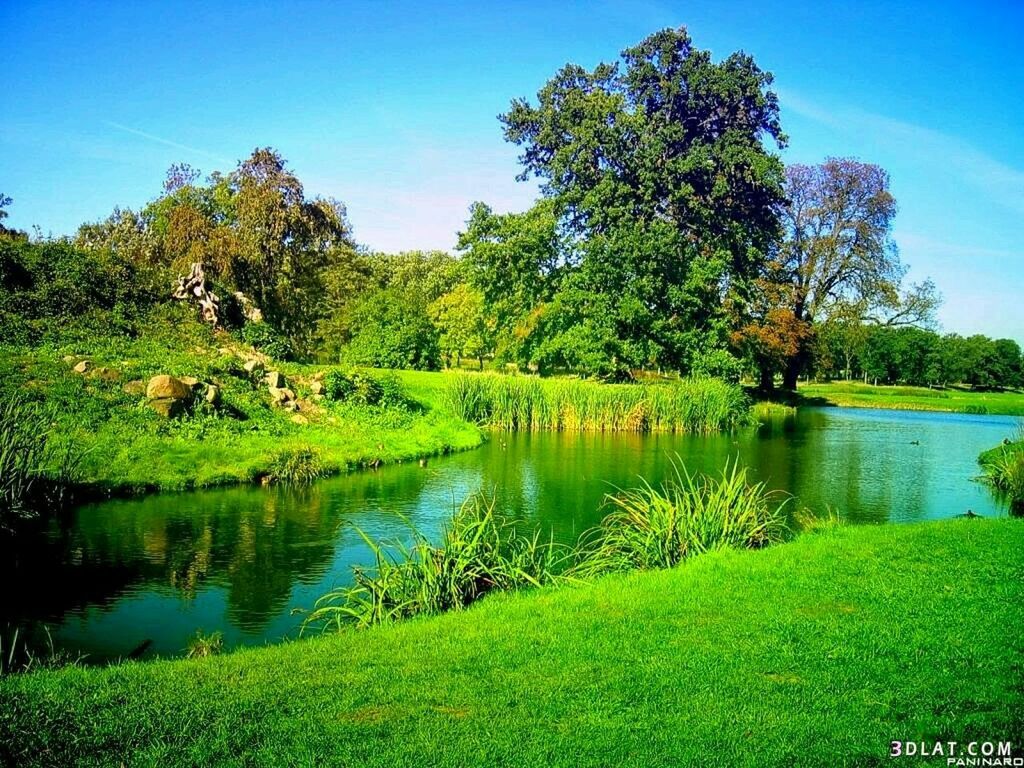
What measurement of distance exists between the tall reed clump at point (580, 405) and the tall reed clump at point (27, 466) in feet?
43.7

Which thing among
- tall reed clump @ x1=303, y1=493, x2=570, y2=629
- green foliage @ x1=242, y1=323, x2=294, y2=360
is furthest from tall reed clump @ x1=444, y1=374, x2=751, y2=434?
tall reed clump @ x1=303, y1=493, x2=570, y2=629

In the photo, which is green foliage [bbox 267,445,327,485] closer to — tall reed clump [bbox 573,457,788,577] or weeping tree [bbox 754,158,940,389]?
tall reed clump [bbox 573,457,788,577]

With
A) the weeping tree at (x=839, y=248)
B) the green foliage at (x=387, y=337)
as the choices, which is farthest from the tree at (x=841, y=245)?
the green foliage at (x=387, y=337)

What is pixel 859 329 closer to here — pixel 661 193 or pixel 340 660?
pixel 661 193

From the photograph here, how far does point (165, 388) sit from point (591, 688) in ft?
45.3

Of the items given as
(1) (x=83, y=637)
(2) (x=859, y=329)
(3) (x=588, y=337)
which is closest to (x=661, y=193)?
(3) (x=588, y=337)

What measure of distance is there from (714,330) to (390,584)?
89.4 ft

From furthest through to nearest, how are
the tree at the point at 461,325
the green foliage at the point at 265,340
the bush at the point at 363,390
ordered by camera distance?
the tree at the point at 461,325 → the green foliage at the point at 265,340 → the bush at the point at 363,390

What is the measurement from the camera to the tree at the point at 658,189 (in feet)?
105

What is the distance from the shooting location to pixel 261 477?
14.9 metres

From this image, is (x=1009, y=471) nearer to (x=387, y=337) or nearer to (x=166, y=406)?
(x=166, y=406)

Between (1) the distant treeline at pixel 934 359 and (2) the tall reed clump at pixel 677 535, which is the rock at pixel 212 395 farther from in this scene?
(1) the distant treeline at pixel 934 359

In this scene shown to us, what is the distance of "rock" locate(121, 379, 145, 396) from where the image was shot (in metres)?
16.1

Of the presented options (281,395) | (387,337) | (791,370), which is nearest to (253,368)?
(281,395)
